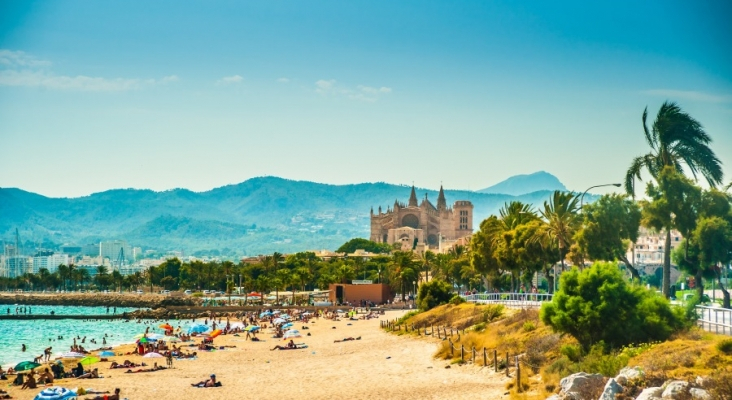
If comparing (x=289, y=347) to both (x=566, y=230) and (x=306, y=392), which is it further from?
(x=306, y=392)

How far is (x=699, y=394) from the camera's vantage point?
1991 centimetres

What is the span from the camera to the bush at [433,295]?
68.1 meters

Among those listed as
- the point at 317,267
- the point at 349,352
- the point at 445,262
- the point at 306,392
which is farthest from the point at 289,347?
the point at 317,267

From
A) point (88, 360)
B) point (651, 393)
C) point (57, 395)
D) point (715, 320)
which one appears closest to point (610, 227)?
point (715, 320)

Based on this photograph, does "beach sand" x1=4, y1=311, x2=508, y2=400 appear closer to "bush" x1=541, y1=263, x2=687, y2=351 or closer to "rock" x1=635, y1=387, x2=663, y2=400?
"bush" x1=541, y1=263, x2=687, y2=351

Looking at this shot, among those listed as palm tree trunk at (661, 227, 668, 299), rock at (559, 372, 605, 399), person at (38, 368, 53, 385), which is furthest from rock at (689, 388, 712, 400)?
person at (38, 368, 53, 385)

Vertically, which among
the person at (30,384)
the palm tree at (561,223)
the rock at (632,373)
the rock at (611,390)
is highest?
the palm tree at (561,223)

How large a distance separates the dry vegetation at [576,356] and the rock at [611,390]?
270 mm

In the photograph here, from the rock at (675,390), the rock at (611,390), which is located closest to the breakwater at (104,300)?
the rock at (611,390)

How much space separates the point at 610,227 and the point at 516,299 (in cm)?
1501

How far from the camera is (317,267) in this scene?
164375mm

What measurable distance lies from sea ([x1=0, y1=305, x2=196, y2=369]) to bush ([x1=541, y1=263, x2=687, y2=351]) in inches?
1547

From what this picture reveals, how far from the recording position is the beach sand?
31.2 meters

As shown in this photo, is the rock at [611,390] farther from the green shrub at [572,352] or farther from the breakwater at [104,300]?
the breakwater at [104,300]
